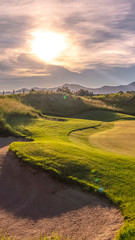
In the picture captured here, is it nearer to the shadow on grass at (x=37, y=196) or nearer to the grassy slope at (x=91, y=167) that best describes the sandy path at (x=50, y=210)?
the shadow on grass at (x=37, y=196)

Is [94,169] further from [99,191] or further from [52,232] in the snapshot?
[52,232]

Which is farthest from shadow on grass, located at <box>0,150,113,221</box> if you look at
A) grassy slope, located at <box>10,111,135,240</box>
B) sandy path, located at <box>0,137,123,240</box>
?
grassy slope, located at <box>10,111,135,240</box>

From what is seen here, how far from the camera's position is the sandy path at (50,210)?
19.0ft

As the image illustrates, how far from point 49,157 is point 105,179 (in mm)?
3474

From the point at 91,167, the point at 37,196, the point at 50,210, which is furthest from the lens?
the point at 91,167

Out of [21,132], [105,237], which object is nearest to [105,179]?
[105,237]

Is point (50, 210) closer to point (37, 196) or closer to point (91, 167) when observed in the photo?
point (37, 196)

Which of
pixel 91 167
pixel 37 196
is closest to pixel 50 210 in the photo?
pixel 37 196

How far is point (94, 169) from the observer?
8844mm

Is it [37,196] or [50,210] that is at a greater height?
[37,196]

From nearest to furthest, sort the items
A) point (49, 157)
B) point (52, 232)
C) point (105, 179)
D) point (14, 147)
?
1. point (52, 232)
2. point (105, 179)
3. point (49, 157)
4. point (14, 147)

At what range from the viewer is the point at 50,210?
6758 millimetres

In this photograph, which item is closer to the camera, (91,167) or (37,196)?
(37,196)

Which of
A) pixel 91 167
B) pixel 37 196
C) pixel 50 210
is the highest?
pixel 91 167
